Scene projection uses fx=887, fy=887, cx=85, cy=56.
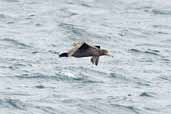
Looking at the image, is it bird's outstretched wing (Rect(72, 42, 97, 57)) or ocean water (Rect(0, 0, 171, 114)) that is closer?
bird's outstretched wing (Rect(72, 42, 97, 57))

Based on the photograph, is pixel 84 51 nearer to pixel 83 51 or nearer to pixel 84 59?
pixel 83 51

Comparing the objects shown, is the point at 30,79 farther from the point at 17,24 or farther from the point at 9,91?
the point at 17,24

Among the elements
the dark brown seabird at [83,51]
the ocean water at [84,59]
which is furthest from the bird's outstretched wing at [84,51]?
the ocean water at [84,59]

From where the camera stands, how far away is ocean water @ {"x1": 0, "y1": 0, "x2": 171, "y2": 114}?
18.5m

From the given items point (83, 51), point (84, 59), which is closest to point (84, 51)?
point (83, 51)

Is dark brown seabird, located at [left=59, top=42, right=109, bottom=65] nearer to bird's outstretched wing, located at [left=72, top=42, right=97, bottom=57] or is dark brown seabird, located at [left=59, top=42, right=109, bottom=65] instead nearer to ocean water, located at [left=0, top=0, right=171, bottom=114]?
bird's outstretched wing, located at [left=72, top=42, right=97, bottom=57]

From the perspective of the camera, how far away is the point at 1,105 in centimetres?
1780

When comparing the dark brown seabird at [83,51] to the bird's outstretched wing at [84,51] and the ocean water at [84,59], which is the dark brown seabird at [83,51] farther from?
the ocean water at [84,59]

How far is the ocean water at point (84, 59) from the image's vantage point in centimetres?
1848

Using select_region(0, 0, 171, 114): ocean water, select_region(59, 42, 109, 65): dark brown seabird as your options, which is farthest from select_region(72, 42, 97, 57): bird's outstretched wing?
select_region(0, 0, 171, 114): ocean water

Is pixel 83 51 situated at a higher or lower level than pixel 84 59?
higher

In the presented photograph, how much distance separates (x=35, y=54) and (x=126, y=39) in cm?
392

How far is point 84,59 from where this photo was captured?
2361cm

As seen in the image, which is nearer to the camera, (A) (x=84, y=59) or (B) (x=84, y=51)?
(B) (x=84, y=51)
